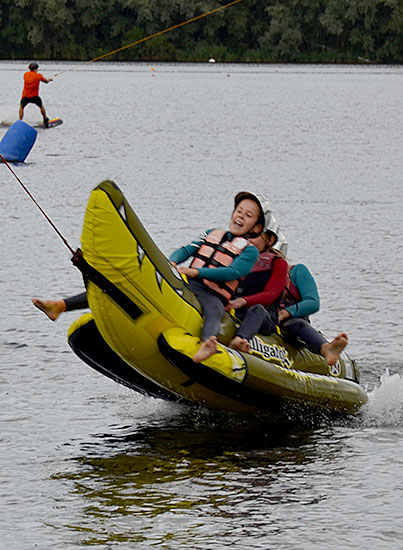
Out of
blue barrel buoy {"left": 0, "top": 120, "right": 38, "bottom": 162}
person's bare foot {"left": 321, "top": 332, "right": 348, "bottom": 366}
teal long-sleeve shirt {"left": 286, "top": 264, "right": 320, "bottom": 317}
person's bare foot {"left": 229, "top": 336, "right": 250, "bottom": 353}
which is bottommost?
blue barrel buoy {"left": 0, "top": 120, "right": 38, "bottom": 162}

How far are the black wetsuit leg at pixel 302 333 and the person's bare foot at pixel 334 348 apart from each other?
0.26ft

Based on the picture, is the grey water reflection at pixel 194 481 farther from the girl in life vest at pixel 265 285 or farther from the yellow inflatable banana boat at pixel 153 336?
the girl in life vest at pixel 265 285

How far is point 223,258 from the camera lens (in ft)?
25.3

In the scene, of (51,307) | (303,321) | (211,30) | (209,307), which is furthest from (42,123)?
(211,30)

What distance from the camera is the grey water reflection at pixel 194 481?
616 centimetres

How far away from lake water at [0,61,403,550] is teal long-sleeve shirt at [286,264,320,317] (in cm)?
71

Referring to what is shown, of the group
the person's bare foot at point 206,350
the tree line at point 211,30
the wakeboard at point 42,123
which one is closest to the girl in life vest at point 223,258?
the person's bare foot at point 206,350

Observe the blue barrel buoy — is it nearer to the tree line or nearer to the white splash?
the white splash

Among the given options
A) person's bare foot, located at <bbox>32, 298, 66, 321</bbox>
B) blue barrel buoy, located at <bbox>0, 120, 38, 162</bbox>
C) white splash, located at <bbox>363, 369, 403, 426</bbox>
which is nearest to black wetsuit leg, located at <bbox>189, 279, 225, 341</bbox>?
person's bare foot, located at <bbox>32, 298, 66, 321</bbox>

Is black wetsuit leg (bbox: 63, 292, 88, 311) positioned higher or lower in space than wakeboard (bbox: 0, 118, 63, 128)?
higher

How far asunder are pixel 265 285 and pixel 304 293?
32 cm

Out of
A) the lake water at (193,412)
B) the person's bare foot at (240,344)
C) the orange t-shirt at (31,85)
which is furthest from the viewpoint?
the orange t-shirt at (31,85)

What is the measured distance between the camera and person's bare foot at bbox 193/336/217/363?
7.11 metres

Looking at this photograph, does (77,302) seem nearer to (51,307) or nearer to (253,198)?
(51,307)
